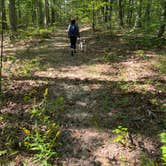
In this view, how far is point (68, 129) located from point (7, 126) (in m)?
1.63

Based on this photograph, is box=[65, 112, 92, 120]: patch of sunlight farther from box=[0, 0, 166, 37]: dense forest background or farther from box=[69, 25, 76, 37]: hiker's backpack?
box=[69, 25, 76, 37]: hiker's backpack

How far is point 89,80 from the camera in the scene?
8898 millimetres

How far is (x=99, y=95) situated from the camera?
762 cm

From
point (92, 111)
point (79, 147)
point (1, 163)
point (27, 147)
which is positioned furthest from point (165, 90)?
point (1, 163)

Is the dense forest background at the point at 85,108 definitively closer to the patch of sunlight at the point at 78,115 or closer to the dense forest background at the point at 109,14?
the patch of sunlight at the point at 78,115

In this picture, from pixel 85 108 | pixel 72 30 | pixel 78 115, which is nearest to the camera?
pixel 78 115

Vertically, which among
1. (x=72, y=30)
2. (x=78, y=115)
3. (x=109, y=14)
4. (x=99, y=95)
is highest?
(x=109, y=14)

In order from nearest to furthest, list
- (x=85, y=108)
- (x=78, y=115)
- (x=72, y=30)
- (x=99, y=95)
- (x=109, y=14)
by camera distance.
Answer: (x=78, y=115) → (x=85, y=108) → (x=99, y=95) → (x=72, y=30) → (x=109, y=14)

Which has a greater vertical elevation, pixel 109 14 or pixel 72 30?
pixel 109 14

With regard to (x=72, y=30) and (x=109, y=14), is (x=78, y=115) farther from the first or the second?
(x=109, y=14)

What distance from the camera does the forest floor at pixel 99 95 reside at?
5.16 metres

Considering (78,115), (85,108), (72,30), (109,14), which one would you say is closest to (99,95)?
(85,108)

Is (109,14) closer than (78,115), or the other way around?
(78,115)

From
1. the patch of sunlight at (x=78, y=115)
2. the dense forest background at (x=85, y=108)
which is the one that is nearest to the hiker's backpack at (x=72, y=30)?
the dense forest background at (x=85, y=108)
